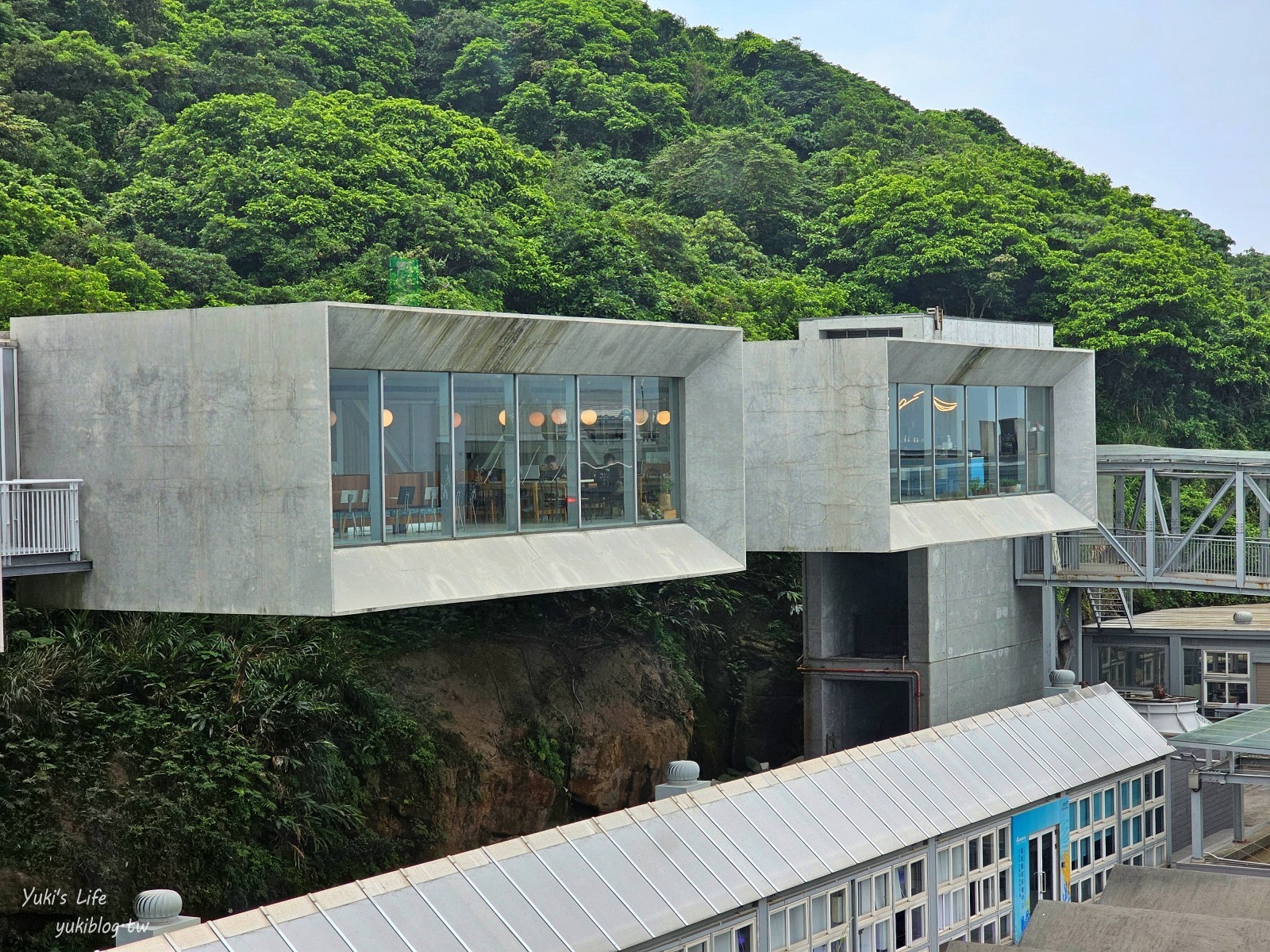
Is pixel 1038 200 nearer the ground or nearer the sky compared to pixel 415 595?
nearer the sky

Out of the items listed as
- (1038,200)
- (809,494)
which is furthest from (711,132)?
(809,494)

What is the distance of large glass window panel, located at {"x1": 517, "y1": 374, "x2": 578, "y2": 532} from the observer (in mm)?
20578

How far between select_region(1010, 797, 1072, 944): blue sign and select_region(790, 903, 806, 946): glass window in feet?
17.3

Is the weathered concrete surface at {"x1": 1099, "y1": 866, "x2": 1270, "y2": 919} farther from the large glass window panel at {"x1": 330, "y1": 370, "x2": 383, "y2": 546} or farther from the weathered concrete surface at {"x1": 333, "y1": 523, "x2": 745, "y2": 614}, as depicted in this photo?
the large glass window panel at {"x1": 330, "y1": 370, "x2": 383, "y2": 546}

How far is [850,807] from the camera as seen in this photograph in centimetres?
2003

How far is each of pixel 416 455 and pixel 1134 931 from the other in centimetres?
1106

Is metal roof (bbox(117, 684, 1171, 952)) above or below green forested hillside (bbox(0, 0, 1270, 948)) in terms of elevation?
below

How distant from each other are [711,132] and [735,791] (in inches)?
2008

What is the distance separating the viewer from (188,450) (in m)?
17.7

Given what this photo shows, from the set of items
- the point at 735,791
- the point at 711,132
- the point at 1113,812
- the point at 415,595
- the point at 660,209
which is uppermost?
the point at 711,132

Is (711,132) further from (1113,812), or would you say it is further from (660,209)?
(1113,812)

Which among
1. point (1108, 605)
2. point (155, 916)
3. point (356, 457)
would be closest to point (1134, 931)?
point (356, 457)

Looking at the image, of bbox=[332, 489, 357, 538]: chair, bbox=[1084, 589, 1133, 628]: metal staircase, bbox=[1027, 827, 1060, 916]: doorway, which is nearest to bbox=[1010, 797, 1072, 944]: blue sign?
bbox=[1027, 827, 1060, 916]: doorway

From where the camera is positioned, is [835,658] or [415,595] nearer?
[415,595]
